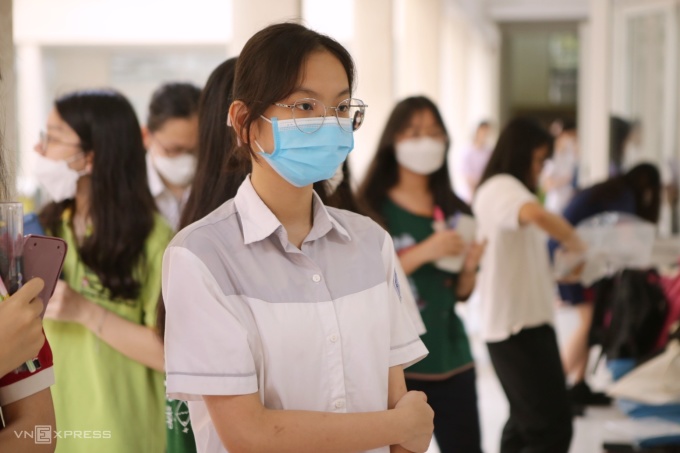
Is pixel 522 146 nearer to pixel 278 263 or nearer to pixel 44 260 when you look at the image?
pixel 278 263

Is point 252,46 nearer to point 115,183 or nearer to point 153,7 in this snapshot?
point 115,183

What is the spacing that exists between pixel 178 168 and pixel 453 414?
119 cm

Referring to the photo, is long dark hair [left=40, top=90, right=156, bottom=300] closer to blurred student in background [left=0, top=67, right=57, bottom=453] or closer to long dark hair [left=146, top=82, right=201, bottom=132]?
long dark hair [left=146, top=82, right=201, bottom=132]

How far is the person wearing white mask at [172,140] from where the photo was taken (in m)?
2.71

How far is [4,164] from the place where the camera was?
150cm

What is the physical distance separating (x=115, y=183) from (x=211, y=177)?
0.44 metres

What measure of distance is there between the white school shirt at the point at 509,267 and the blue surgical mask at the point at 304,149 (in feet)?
6.80

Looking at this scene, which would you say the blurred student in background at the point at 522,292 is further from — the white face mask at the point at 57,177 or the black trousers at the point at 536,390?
the white face mask at the point at 57,177

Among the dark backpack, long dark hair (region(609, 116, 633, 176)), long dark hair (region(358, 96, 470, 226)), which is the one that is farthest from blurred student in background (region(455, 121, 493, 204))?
long dark hair (region(358, 96, 470, 226))

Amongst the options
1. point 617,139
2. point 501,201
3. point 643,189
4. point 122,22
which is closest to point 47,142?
point 501,201

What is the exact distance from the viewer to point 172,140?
274cm

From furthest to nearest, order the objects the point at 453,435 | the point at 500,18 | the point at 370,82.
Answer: the point at 500,18
the point at 370,82
the point at 453,435

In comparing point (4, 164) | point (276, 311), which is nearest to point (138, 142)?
point (4, 164)

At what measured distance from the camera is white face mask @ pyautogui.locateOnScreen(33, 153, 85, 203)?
86.0 inches
